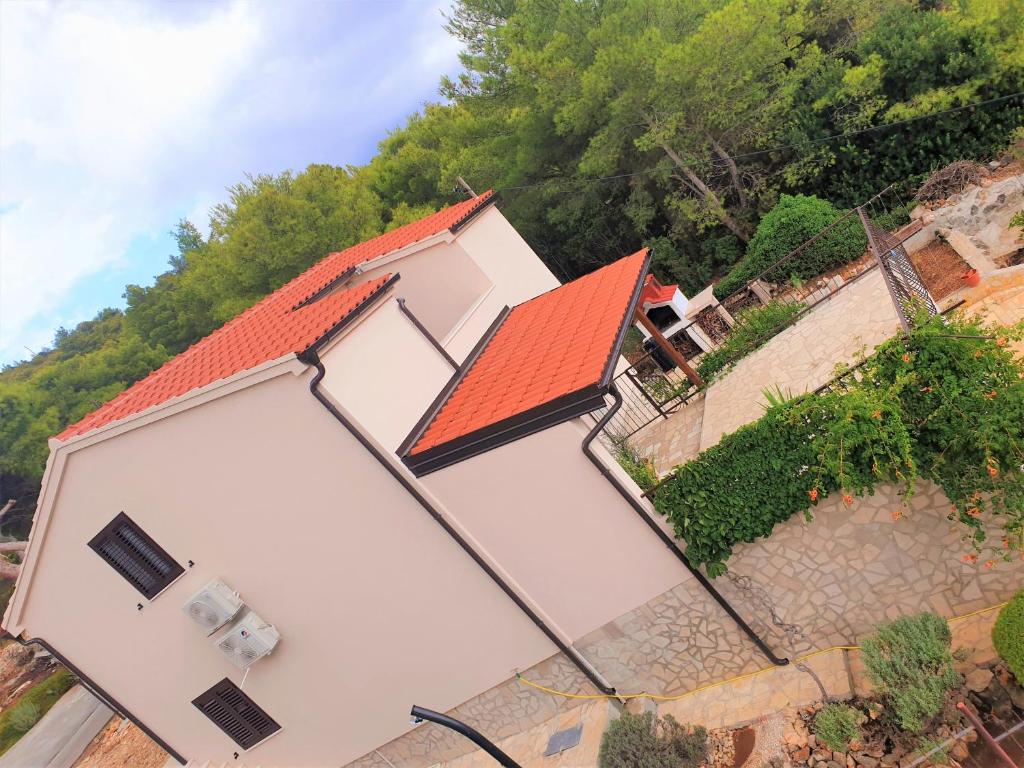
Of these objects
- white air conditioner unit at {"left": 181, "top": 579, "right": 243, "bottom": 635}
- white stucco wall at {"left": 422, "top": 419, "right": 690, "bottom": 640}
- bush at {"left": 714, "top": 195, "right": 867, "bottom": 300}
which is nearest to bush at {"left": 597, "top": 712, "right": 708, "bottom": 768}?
white stucco wall at {"left": 422, "top": 419, "right": 690, "bottom": 640}

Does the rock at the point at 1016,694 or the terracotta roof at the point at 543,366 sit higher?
the terracotta roof at the point at 543,366

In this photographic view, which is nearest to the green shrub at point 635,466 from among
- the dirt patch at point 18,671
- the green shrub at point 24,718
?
the green shrub at point 24,718

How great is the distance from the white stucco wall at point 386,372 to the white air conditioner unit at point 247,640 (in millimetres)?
3409

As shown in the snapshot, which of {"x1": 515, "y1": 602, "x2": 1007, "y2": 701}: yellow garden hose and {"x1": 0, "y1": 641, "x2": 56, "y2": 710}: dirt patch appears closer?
{"x1": 515, "y1": 602, "x2": 1007, "y2": 701}: yellow garden hose

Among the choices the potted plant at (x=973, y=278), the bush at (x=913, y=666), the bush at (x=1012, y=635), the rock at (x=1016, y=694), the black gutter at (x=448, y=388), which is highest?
the black gutter at (x=448, y=388)

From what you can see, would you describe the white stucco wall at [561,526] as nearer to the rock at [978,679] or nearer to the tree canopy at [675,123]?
the rock at [978,679]

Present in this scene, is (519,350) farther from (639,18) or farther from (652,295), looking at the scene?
(639,18)

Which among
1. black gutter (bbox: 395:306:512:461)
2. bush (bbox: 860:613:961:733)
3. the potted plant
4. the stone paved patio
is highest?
black gutter (bbox: 395:306:512:461)

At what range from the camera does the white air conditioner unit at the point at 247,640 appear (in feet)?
26.7

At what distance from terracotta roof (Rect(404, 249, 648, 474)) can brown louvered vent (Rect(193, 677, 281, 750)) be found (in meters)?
5.30

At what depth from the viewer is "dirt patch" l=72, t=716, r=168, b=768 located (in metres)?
12.6

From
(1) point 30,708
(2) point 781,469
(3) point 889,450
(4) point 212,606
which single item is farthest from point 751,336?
(1) point 30,708

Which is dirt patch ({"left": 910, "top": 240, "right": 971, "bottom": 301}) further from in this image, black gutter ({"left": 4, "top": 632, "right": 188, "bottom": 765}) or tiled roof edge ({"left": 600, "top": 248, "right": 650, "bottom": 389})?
black gutter ({"left": 4, "top": 632, "right": 188, "bottom": 765})

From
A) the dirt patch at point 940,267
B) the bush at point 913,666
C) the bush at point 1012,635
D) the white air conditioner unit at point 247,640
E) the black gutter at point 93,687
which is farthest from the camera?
the dirt patch at point 940,267
